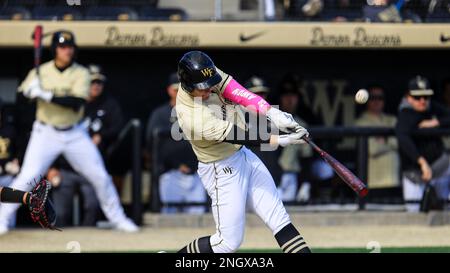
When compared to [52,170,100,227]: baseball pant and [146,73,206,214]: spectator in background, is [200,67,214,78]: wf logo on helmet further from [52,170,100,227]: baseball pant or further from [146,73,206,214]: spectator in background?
[52,170,100,227]: baseball pant

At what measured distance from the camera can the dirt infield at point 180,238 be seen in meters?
10.2

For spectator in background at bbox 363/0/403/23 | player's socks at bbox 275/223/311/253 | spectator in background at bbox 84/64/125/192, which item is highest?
spectator in background at bbox 363/0/403/23

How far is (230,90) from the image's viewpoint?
7918mm

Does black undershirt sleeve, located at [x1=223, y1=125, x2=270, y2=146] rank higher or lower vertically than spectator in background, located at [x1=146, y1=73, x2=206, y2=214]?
higher

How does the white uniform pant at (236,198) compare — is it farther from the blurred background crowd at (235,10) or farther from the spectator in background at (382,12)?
the spectator in background at (382,12)

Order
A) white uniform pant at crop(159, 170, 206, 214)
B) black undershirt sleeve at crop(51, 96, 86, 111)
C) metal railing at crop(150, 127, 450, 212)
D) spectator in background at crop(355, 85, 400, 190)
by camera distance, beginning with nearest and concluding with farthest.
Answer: black undershirt sleeve at crop(51, 96, 86, 111) < metal railing at crop(150, 127, 450, 212) < white uniform pant at crop(159, 170, 206, 214) < spectator in background at crop(355, 85, 400, 190)

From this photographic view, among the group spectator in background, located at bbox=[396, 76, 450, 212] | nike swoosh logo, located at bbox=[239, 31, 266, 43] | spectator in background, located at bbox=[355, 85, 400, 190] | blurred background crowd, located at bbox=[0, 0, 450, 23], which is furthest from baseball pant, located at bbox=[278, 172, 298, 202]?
blurred background crowd, located at bbox=[0, 0, 450, 23]

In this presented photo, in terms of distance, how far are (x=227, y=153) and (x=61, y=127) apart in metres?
3.45

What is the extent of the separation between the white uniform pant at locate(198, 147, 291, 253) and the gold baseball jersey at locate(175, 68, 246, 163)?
74 millimetres

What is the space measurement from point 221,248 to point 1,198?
1.79 m

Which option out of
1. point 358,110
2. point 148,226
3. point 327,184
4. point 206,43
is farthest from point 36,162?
point 358,110

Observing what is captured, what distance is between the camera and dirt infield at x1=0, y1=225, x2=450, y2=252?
1020 cm

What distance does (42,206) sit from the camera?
8.35m
